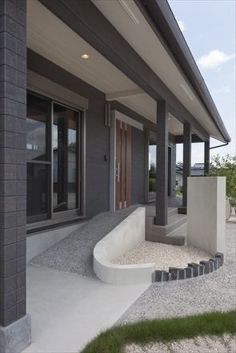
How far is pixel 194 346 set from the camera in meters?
2.50

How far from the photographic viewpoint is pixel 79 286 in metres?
3.69

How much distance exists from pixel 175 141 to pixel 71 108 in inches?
375

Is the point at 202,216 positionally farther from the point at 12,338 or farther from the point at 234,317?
the point at 12,338

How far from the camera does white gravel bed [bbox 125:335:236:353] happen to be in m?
2.43

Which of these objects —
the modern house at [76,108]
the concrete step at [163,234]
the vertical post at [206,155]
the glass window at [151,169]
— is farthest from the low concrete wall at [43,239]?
the vertical post at [206,155]

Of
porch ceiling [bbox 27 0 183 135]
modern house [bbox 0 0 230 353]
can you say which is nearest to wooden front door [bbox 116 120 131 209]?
modern house [bbox 0 0 230 353]

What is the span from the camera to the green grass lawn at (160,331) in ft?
7.90

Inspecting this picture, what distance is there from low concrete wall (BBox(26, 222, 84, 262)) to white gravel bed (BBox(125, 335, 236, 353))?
2.59 meters

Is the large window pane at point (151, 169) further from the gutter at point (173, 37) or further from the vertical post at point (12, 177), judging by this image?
the vertical post at point (12, 177)

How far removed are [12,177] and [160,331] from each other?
1.73 metres

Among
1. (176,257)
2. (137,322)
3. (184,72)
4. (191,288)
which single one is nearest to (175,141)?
(184,72)

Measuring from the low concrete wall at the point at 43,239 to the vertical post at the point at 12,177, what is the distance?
228 centimetres

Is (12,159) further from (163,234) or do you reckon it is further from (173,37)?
(163,234)

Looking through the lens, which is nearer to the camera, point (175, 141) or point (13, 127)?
point (13, 127)
